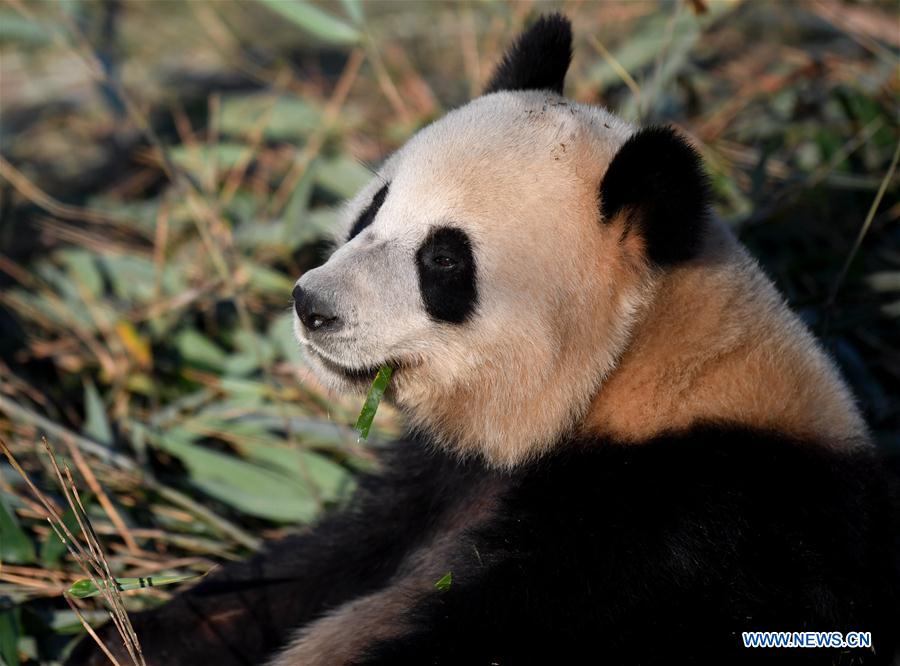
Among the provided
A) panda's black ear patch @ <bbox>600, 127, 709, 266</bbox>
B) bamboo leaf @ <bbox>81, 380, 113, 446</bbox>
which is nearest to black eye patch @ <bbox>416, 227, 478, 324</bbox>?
panda's black ear patch @ <bbox>600, 127, 709, 266</bbox>

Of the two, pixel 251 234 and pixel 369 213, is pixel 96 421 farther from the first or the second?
pixel 369 213

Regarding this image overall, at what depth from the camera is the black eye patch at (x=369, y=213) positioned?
8.20ft

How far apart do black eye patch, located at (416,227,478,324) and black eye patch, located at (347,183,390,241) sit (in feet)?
0.80

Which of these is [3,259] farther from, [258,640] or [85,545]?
[258,640]

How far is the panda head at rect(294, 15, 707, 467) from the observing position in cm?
223

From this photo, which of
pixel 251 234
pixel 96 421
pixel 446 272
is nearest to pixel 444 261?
pixel 446 272

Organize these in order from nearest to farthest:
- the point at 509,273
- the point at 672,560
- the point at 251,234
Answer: the point at 672,560 < the point at 509,273 < the point at 251,234

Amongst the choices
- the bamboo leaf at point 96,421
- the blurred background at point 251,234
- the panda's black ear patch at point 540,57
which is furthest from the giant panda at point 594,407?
the bamboo leaf at point 96,421

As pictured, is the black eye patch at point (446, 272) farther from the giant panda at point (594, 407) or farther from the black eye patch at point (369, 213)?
the black eye patch at point (369, 213)

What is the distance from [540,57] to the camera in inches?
105

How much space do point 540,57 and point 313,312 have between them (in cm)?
98

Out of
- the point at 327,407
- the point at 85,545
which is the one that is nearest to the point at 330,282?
the point at 85,545

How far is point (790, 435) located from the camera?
7.42ft

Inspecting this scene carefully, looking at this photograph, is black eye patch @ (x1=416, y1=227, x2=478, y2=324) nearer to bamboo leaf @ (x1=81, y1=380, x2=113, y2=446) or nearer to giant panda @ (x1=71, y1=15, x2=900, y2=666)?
giant panda @ (x1=71, y1=15, x2=900, y2=666)
